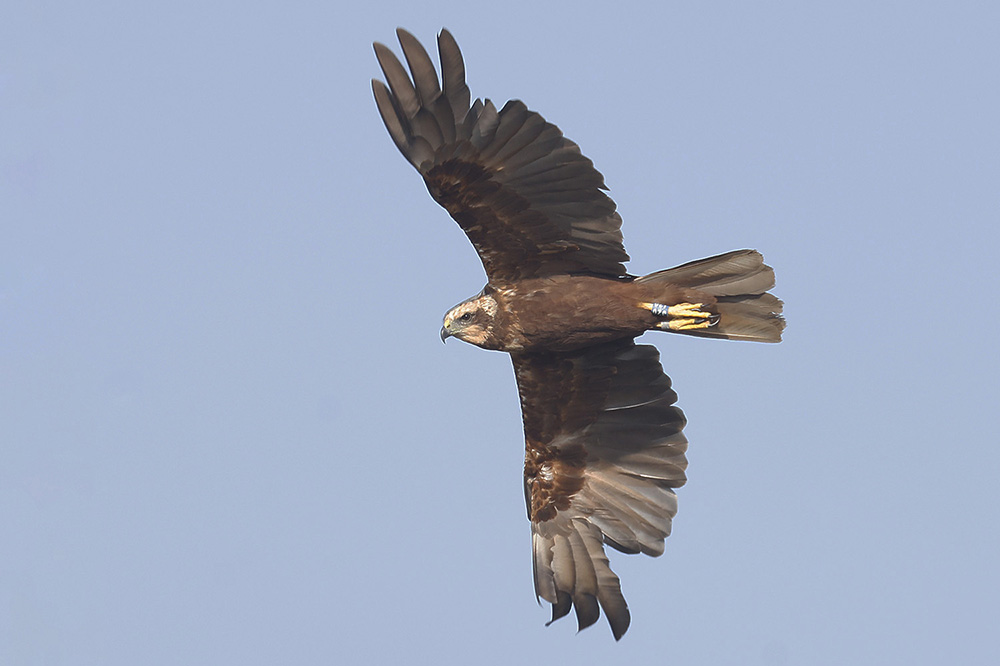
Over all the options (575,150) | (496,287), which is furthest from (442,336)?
(575,150)

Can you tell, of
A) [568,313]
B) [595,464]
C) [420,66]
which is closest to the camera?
[420,66]

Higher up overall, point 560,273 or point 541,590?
point 560,273

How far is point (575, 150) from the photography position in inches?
458

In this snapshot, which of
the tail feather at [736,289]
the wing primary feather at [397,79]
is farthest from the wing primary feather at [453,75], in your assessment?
→ the tail feather at [736,289]

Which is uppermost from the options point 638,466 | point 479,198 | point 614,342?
point 479,198

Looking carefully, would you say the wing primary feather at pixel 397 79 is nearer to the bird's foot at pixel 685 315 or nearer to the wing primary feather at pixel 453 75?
the wing primary feather at pixel 453 75

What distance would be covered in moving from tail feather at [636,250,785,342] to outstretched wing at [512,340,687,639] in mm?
1130

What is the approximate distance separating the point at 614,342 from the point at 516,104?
291cm

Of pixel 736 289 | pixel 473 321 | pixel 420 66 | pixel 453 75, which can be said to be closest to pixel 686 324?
pixel 736 289

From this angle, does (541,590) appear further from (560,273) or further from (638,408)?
(560,273)

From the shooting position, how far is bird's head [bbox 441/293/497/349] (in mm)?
12875

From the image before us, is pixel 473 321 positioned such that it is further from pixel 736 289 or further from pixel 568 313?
pixel 736 289

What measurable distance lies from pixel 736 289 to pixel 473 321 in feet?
8.01

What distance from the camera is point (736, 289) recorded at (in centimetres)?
1228
